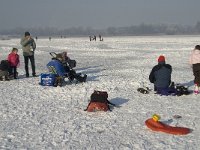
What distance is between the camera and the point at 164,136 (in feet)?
26.5

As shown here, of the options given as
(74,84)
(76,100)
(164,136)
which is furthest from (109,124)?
(74,84)

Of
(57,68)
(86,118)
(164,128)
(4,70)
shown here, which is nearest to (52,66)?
(57,68)

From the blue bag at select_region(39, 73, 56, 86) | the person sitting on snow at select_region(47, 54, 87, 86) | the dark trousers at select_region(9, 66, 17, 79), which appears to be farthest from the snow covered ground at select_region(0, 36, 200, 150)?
the dark trousers at select_region(9, 66, 17, 79)

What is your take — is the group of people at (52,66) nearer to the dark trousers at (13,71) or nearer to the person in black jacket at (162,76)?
the dark trousers at (13,71)

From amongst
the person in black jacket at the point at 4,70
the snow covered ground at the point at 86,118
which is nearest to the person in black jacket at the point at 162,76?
the snow covered ground at the point at 86,118

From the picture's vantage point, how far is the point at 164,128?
8406mm

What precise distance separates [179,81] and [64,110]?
7.06 metres

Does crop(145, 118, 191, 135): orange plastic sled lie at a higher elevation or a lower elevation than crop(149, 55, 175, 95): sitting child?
lower

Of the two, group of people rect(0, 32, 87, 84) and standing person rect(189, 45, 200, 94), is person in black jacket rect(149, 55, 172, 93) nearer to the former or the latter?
standing person rect(189, 45, 200, 94)

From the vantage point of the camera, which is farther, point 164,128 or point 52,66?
point 52,66

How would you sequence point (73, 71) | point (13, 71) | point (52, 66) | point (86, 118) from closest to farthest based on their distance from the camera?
Answer: point (86, 118), point (52, 66), point (73, 71), point (13, 71)

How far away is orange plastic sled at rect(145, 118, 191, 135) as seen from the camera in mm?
8219

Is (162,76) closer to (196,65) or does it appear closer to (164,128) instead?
(196,65)

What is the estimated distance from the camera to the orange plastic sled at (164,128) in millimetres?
8219
